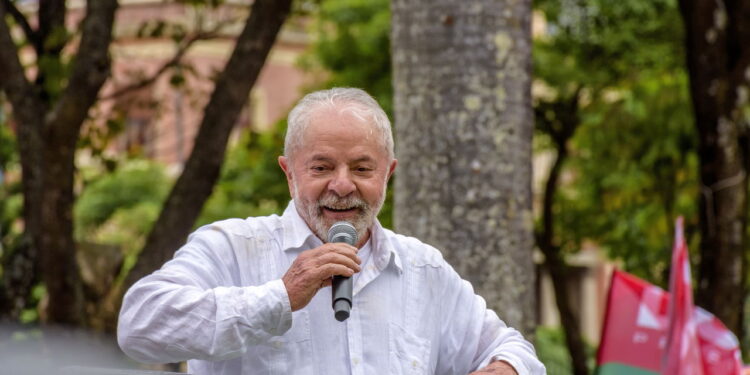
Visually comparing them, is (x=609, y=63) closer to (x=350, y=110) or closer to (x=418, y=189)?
(x=418, y=189)

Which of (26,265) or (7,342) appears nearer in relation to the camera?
(7,342)

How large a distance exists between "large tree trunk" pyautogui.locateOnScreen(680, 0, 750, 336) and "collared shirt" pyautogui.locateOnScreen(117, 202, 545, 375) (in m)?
5.20

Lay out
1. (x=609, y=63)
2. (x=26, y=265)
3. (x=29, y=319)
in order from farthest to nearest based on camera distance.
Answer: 1. (x=609, y=63)
2. (x=29, y=319)
3. (x=26, y=265)

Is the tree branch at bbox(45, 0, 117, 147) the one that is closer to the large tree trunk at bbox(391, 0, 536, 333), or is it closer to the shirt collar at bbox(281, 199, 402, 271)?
the large tree trunk at bbox(391, 0, 536, 333)

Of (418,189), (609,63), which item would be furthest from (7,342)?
(609,63)

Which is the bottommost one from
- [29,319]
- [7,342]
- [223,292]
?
[29,319]

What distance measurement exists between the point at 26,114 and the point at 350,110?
16.5ft

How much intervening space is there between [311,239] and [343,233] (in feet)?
0.53

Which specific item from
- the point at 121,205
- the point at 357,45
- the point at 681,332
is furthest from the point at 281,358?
the point at 121,205

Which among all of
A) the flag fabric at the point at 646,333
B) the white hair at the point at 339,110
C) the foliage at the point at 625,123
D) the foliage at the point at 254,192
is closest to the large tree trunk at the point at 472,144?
the flag fabric at the point at 646,333

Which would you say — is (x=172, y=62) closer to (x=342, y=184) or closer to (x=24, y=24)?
(x=24, y=24)

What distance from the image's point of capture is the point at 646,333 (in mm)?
7066

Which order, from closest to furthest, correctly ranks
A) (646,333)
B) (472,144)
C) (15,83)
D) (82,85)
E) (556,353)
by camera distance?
1. (472,144)
2. (82,85)
3. (646,333)
4. (15,83)
5. (556,353)

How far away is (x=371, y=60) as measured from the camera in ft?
51.9
